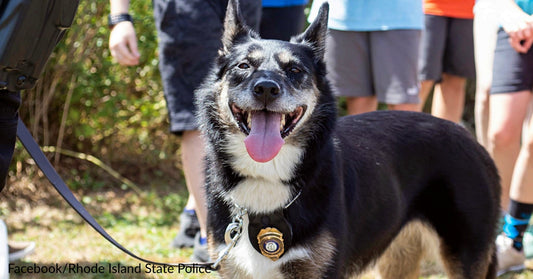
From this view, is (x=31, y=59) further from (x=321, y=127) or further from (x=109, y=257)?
(x=109, y=257)

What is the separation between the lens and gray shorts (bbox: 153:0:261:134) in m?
3.55

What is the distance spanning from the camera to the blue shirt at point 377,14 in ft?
13.8

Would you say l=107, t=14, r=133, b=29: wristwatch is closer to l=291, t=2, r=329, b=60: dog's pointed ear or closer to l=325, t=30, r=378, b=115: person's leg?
l=291, t=2, r=329, b=60: dog's pointed ear

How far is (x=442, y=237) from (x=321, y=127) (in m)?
0.96

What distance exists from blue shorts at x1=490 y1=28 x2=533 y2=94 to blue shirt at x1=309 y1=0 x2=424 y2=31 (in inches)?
22.3

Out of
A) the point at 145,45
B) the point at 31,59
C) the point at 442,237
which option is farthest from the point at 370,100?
the point at 31,59

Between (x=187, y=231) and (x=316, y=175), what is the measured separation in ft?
6.63

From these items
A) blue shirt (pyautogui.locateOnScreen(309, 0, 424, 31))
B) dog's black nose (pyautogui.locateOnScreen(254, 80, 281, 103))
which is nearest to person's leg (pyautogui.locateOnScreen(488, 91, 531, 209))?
blue shirt (pyautogui.locateOnScreen(309, 0, 424, 31))

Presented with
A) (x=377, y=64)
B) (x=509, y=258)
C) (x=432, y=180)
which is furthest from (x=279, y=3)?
(x=509, y=258)

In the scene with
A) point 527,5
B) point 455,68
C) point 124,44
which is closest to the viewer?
point 124,44

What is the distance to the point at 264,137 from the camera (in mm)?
2529

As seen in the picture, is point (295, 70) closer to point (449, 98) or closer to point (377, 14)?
point (377, 14)

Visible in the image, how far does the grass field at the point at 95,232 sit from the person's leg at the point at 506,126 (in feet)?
2.56

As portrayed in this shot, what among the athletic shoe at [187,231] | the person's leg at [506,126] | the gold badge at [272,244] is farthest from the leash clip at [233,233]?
the person's leg at [506,126]
